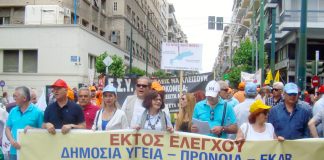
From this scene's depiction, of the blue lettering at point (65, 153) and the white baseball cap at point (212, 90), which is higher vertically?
the white baseball cap at point (212, 90)

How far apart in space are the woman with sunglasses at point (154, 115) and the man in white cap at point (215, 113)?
0.57 m

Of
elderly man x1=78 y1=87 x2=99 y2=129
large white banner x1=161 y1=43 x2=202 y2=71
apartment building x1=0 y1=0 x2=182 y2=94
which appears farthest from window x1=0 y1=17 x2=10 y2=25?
elderly man x1=78 y1=87 x2=99 y2=129

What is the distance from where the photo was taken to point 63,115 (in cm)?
729

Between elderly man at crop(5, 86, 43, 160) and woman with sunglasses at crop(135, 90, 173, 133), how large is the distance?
152 centimetres

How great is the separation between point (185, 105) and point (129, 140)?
1.19 metres

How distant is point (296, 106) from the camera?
7.62m

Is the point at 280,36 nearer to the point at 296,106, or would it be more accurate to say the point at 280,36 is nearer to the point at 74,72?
the point at 74,72

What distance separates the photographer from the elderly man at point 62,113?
729 cm

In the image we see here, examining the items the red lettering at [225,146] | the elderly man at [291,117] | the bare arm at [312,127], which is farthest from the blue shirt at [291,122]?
the red lettering at [225,146]

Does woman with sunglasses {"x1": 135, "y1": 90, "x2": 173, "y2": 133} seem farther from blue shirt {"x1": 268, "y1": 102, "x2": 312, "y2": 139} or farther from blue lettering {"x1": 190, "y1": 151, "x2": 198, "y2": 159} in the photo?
blue shirt {"x1": 268, "y1": 102, "x2": 312, "y2": 139}

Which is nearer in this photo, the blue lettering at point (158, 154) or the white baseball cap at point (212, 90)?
the blue lettering at point (158, 154)

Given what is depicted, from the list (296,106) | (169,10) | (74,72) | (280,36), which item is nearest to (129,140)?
(296,106)

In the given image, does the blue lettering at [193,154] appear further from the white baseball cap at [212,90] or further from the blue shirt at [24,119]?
the blue shirt at [24,119]

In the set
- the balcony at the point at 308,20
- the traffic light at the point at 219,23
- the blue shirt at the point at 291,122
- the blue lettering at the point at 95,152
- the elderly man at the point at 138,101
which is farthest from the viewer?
the traffic light at the point at 219,23
